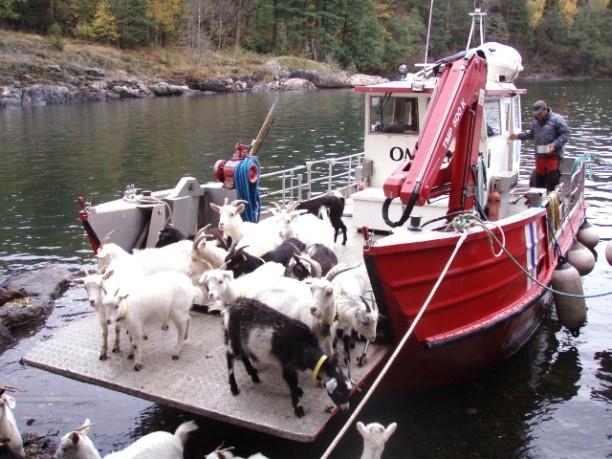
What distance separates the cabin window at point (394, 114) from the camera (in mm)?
11484

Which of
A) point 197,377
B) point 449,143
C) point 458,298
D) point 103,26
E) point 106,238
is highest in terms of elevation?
point 103,26

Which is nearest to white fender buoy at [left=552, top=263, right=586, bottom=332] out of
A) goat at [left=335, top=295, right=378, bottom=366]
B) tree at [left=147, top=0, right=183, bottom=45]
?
goat at [left=335, top=295, right=378, bottom=366]

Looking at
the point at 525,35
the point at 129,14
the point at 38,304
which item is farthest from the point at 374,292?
the point at 525,35

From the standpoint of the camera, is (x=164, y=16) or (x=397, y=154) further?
(x=164, y=16)

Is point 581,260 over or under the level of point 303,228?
under

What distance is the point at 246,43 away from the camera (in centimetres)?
8088

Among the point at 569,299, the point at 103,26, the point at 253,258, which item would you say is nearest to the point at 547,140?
the point at 569,299

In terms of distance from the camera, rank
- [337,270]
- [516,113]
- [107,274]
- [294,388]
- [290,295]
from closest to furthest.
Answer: [294,388] → [290,295] → [107,274] → [337,270] → [516,113]

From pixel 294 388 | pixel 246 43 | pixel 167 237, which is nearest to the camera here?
pixel 294 388

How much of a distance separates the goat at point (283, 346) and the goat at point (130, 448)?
0.86m

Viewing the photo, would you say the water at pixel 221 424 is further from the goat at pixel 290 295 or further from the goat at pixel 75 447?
the goat at pixel 290 295

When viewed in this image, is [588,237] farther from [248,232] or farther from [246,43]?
[246,43]

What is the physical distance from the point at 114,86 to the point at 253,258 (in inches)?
2124

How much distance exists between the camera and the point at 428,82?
1115 cm
